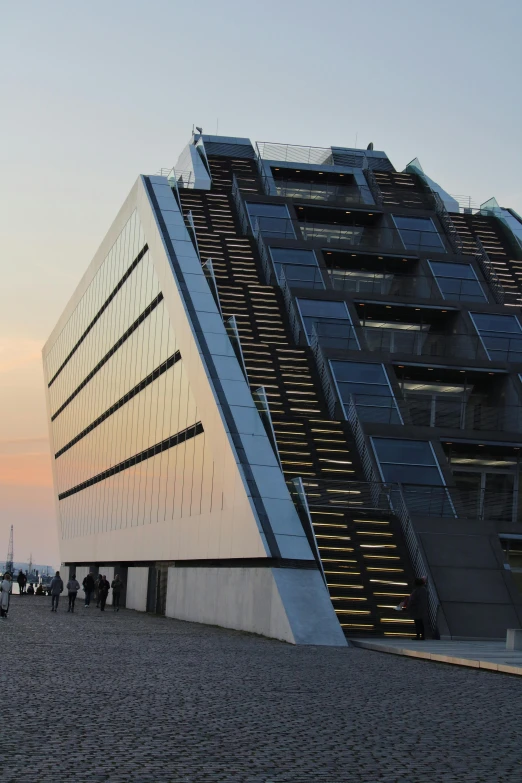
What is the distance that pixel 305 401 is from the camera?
115 feet

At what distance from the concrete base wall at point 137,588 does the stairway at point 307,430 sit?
10807 millimetres

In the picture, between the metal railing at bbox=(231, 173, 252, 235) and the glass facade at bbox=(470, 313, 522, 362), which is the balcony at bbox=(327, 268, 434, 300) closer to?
the glass facade at bbox=(470, 313, 522, 362)

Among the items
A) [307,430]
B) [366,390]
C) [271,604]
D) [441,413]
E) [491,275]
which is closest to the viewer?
[271,604]

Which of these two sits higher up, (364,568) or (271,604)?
(364,568)

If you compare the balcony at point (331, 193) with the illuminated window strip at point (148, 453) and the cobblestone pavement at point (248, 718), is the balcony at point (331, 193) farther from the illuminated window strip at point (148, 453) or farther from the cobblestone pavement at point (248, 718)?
the cobblestone pavement at point (248, 718)

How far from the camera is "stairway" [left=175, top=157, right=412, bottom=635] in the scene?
1022 inches

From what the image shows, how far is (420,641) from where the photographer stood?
2441cm

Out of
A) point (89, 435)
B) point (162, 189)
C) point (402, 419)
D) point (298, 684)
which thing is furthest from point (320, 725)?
point (89, 435)

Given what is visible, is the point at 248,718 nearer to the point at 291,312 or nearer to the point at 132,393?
the point at 291,312

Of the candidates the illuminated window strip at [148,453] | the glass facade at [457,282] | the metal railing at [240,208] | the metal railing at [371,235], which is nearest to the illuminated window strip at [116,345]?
the illuminated window strip at [148,453]

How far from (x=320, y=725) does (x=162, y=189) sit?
1458 inches

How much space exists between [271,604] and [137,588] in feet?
69.6

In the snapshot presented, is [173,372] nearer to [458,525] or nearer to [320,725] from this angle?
[458,525]

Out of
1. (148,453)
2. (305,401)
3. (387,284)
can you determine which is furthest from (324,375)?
(148,453)
